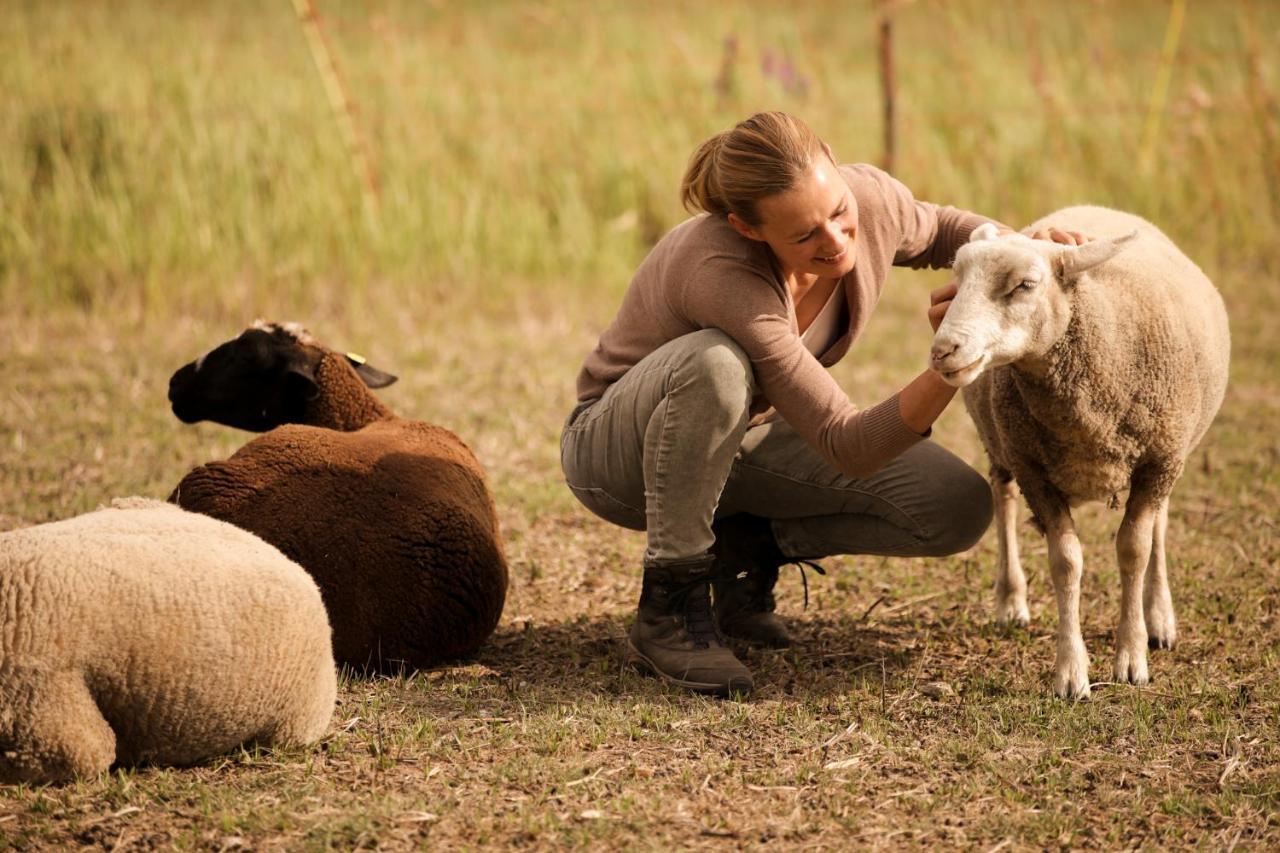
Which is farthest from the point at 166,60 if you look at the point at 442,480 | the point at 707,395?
the point at 707,395

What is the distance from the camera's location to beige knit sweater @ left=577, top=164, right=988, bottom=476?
3076 mm

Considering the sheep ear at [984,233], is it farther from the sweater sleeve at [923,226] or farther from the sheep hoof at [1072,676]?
the sheep hoof at [1072,676]

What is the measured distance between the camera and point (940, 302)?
10.3ft

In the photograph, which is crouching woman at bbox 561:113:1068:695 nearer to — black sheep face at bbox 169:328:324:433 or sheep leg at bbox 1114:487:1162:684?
sheep leg at bbox 1114:487:1162:684

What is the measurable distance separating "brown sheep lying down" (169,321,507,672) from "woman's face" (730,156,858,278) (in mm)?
1088

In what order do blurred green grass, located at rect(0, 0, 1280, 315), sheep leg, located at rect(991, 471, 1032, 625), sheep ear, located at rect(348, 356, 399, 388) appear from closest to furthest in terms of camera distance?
sheep leg, located at rect(991, 471, 1032, 625), sheep ear, located at rect(348, 356, 399, 388), blurred green grass, located at rect(0, 0, 1280, 315)

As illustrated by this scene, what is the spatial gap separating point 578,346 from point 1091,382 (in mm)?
4301

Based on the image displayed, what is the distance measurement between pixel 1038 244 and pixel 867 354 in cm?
404

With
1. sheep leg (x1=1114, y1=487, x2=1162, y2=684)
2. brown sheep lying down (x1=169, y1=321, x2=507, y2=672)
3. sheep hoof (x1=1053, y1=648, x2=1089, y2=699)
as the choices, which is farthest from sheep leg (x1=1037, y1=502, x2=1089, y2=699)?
brown sheep lying down (x1=169, y1=321, x2=507, y2=672)

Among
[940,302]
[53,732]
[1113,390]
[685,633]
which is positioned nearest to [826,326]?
[940,302]

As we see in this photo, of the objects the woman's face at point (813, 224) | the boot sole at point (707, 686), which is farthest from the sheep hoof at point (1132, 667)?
the woman's face at point (813, 224)

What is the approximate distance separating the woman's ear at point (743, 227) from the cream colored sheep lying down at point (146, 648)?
4.28ft

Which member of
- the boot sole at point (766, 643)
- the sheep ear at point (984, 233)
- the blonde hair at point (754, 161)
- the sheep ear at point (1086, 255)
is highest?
the blonde hair at point (754, 161)

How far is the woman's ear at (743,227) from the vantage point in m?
3.13
